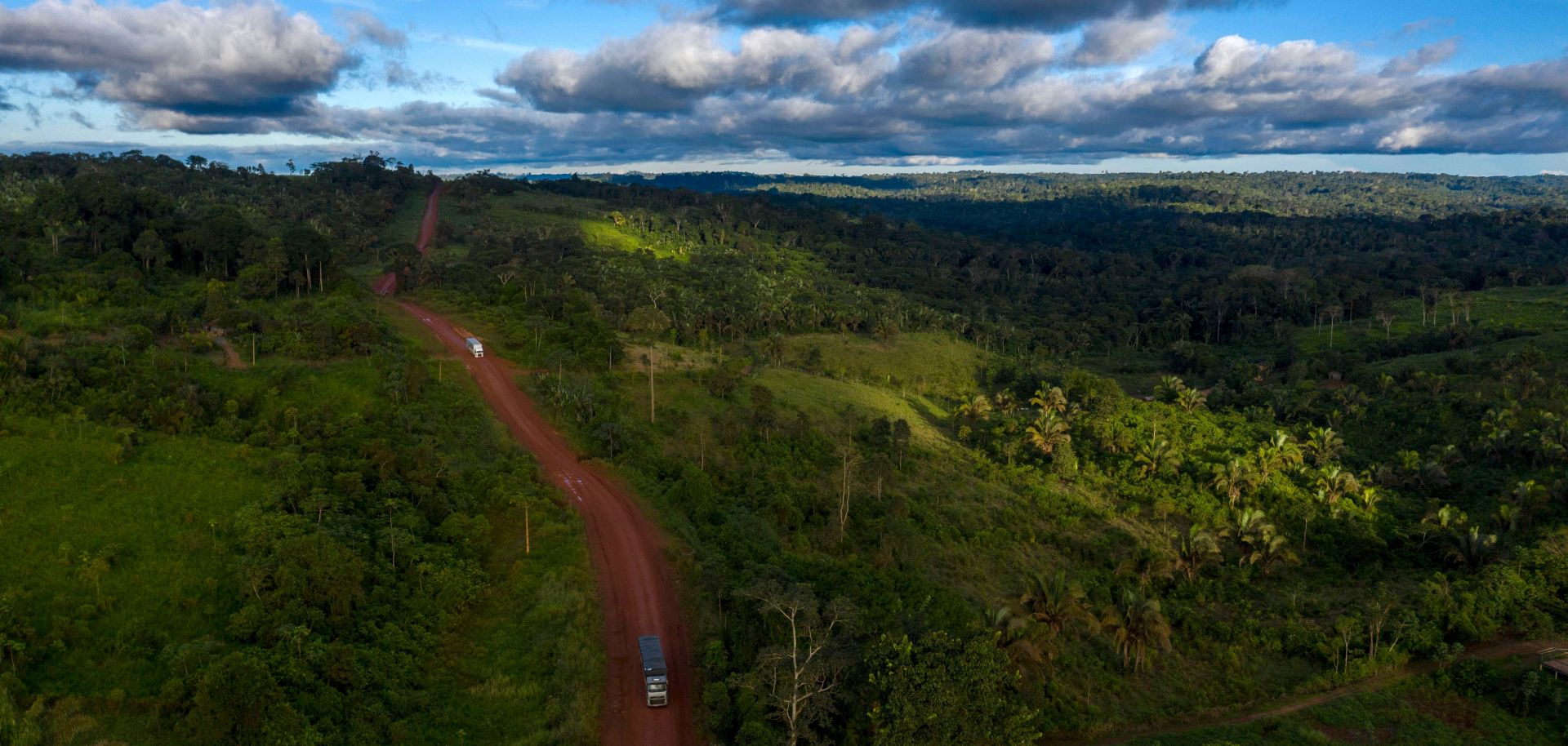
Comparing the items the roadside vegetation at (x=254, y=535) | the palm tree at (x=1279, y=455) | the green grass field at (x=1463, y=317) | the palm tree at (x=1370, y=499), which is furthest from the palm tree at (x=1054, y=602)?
the green grass field at (x=1463, y=317)

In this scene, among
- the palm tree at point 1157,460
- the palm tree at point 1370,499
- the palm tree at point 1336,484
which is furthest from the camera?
the palm tree at point 1157,460

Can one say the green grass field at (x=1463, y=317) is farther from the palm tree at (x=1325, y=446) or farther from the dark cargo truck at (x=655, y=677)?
the dark cargo truck at (x=655, y=677)

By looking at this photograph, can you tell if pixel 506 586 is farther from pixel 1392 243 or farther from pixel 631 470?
pixel 1392 243

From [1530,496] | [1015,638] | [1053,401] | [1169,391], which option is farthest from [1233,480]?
[1015,638]

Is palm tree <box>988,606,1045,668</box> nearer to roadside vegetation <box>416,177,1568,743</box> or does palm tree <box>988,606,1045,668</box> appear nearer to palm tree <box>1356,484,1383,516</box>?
roadside vegetation <box>416,177,1568,743</box>

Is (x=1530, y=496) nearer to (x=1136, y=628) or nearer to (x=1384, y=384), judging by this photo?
(x=1136, y=628)

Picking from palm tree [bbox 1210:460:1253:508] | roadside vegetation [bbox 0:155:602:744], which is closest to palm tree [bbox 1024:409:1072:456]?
palm tree [bbox 1210:460:1253:508]
